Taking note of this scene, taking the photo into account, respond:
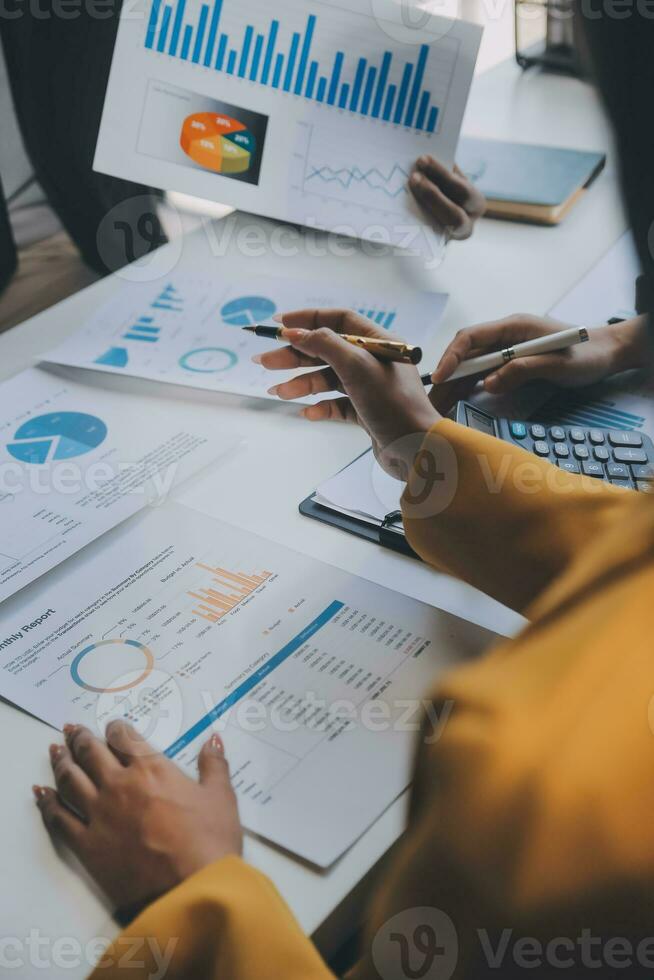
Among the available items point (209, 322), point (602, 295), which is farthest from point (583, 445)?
point (209, 322)

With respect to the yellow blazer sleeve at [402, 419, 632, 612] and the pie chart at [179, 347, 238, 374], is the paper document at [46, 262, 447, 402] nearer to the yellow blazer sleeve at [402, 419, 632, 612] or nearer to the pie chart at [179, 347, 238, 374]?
the pie chart at [179, 347, 238, 374]

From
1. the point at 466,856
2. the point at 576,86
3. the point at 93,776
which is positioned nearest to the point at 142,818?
the point at 93,776

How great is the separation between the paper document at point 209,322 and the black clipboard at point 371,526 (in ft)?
0.55

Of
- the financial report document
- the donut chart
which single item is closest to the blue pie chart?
the financial report document

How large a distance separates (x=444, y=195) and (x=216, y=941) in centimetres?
84

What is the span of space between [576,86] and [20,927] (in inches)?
58.4

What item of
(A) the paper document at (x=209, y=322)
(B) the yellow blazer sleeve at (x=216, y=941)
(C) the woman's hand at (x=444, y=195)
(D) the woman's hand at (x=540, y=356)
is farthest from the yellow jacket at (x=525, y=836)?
(C) the woman's hand at (x=444, y=195)

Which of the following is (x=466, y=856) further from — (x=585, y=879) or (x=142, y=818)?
(x=142, y=818)

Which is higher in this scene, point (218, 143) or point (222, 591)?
point (218, 143)

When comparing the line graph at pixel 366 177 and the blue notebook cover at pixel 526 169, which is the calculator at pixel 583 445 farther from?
the blue notebook cover at pixel 526 169

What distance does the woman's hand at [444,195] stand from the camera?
1060 millimetres

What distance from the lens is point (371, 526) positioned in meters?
0.75

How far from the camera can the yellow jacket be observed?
1.30ft

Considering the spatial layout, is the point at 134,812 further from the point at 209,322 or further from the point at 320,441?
the point at 209,322
